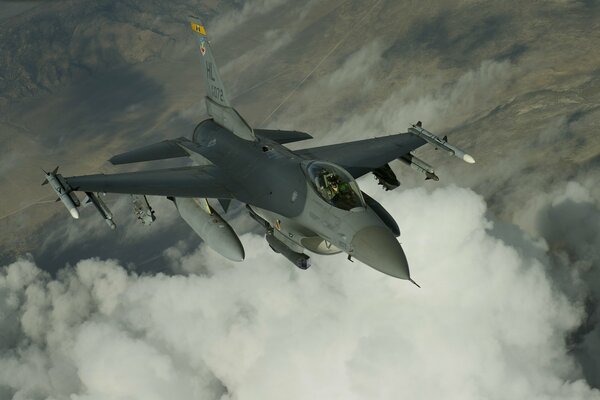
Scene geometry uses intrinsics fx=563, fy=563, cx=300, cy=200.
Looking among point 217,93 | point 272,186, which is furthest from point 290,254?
point 217,93

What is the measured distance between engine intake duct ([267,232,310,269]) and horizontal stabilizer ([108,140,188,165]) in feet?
29.9

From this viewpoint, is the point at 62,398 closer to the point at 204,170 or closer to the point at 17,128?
the point at 17,128

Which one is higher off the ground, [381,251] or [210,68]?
[210,68]

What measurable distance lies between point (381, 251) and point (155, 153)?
16088mm

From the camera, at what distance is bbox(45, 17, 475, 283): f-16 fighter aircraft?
1825cm

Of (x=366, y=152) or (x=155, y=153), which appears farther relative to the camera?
(x=155, y=153)

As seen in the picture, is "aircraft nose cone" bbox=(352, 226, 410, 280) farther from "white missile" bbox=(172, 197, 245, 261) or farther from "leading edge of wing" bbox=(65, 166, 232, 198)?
"leading edge of wing" bbox=(65, 166, 232, 198)

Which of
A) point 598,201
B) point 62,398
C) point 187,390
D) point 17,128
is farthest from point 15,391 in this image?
point 598,201

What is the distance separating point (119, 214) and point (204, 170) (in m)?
134

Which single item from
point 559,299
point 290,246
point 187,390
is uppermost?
point 290,246

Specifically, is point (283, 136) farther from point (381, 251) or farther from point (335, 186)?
point (381, 251)

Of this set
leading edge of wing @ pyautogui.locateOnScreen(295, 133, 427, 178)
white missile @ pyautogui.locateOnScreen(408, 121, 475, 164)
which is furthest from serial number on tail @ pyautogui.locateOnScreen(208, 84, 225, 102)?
white missile @ pyautogui.locateOnScreen(408, 121, 475, 164)

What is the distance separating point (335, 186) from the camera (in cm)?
1898

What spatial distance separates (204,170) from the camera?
2545cm
